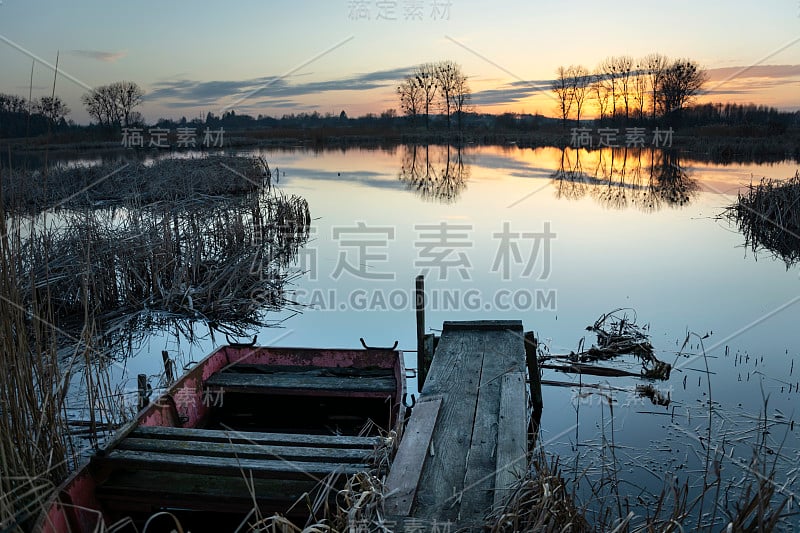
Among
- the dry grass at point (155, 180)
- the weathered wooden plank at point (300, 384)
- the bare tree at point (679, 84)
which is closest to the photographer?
the weathered wooden plank at point (300, 384)

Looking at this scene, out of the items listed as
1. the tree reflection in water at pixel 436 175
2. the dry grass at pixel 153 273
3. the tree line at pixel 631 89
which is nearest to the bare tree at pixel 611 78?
the tree line at pixel 631 89

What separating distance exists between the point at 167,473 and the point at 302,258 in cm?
907

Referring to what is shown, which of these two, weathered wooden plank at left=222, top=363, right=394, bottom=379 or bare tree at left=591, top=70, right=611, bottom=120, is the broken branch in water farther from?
bare tree at left=591, top=70, right=611, bottom=120

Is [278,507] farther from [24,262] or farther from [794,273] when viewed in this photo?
[794,273]

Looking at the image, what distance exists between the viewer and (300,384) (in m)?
5.60

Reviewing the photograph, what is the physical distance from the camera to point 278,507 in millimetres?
3703

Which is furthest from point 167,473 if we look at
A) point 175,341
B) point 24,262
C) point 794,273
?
point 794,273

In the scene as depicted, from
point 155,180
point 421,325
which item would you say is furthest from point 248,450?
point 155,180

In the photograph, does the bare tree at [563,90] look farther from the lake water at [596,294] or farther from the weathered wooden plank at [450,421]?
the weathered wooden plank at [450,421]

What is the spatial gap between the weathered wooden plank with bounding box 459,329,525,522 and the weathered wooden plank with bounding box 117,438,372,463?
28.4 inches

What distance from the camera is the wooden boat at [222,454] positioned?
3746 mm

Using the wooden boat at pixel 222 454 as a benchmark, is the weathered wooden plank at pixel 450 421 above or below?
above

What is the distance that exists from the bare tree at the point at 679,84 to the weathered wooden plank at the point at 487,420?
5149cm

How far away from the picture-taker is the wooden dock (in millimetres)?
3133
